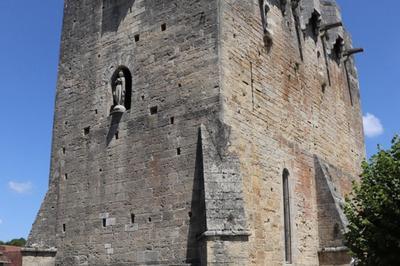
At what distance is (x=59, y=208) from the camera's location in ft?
47.0

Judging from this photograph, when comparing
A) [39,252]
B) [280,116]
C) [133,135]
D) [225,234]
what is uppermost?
[280,116]

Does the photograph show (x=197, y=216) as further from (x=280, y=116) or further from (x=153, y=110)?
(x=280, y=116)

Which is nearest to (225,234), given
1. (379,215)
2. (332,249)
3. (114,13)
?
(379,215)

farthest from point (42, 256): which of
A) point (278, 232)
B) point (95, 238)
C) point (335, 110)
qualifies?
point (335, 110)

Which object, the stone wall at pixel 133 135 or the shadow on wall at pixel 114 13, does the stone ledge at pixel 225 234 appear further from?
the shadow on wall at pixel 114 13

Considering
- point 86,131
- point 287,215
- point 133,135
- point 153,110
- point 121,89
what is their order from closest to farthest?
point 153,110 → point 133,135 → point 121,89 → point 287,215 → point 86,131

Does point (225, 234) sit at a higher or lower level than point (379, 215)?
lower

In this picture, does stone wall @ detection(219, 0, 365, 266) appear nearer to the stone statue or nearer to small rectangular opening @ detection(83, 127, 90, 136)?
the stone statue

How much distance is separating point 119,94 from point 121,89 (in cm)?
14

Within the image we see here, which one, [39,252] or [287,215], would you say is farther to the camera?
[287,215]

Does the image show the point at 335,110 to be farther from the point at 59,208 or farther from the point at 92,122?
the point at 59,208

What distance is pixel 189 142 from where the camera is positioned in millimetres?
12016

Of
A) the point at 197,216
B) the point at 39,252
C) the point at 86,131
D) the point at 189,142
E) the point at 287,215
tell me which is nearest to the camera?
the point at 197,216

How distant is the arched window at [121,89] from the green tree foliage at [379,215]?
5928 millimetres
